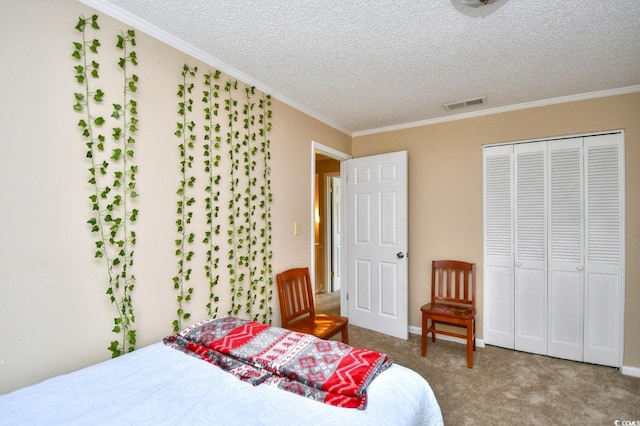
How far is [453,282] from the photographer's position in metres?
3.34

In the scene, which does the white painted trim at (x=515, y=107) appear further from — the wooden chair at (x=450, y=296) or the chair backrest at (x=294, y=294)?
the chair backrest at (x=294, y=294)

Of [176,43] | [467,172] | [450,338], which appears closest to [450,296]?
[450,338]

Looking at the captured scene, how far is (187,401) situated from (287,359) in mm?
435

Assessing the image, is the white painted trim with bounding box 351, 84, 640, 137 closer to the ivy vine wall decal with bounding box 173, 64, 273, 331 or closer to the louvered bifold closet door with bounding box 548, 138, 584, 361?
the louvered bifold closet door with bounding box 548, 138, 584, 361

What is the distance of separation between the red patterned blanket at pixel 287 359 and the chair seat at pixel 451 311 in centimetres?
175

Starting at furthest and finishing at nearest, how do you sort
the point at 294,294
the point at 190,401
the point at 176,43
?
the point at 294,294 < the point at 176,43 < the point at 190,401

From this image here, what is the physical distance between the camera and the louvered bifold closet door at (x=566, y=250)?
2.85 meters

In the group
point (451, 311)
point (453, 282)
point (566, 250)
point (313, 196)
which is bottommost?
point (451, 311)

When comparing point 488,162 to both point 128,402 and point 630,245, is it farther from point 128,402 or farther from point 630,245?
point 128,402

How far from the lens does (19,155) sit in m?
1.35

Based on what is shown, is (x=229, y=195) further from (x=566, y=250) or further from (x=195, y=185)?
(x=566, y=250)

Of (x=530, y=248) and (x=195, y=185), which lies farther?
(x=530, y=248)

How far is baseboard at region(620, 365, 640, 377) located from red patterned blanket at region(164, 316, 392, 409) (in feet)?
8.66

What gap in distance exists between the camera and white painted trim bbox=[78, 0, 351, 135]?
64.2 inches
